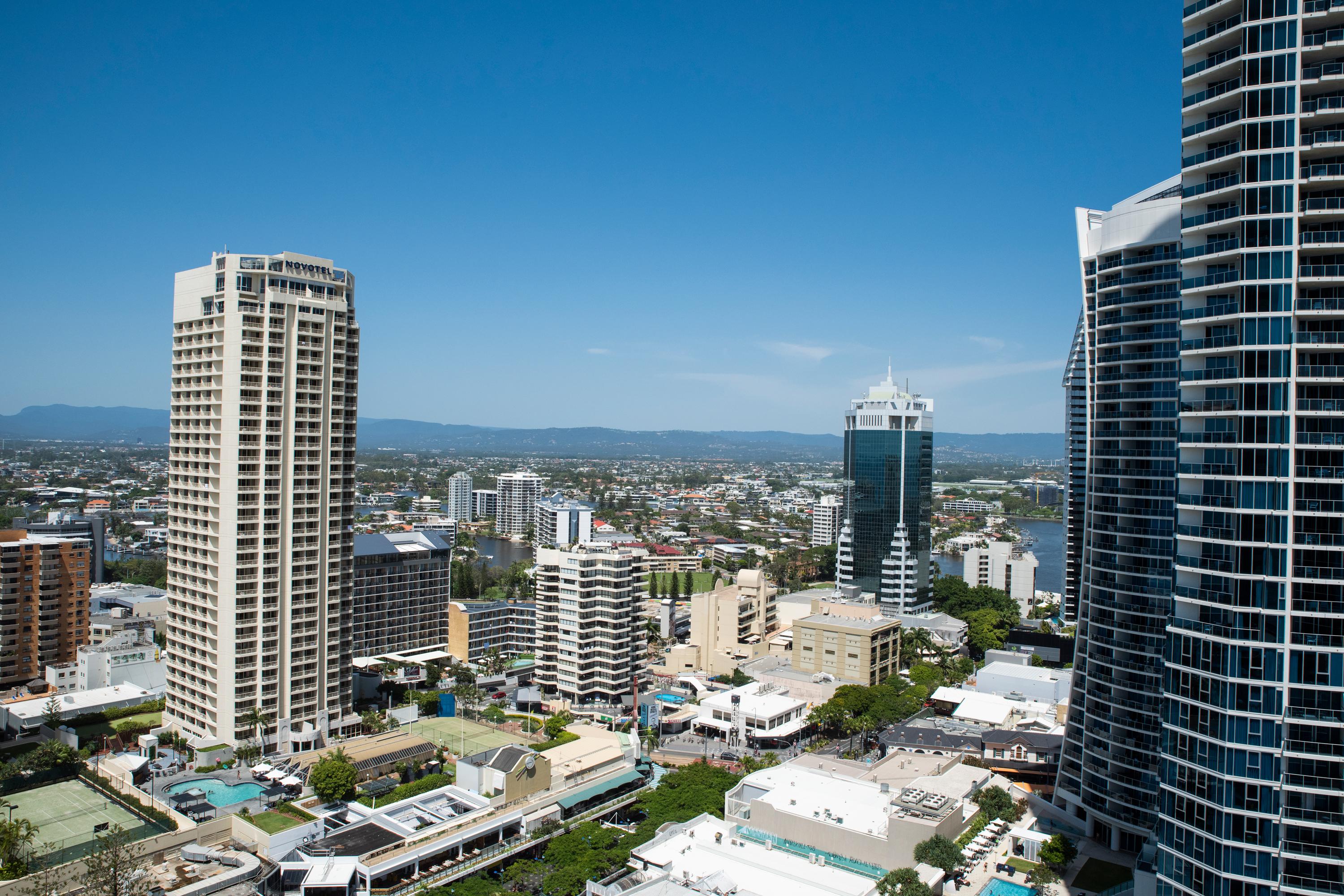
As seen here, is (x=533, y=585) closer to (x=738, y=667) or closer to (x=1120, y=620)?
(x=738, y=667)

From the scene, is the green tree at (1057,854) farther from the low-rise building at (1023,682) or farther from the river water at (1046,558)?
the river water at (1046,558)

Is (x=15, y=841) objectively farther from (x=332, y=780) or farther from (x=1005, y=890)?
(x=1005, y=890)

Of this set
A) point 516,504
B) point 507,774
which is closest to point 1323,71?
point 507,774

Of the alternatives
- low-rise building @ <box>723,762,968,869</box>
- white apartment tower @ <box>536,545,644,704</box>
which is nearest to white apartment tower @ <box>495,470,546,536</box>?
white apartment tower @ <box>536,545,644,704</box>

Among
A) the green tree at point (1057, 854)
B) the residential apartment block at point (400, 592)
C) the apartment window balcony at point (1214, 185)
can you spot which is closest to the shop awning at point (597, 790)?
the green tree at point (1057, 854)

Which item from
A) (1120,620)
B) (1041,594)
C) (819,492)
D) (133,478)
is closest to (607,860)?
(1120,620)

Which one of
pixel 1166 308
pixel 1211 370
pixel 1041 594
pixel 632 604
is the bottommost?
pixel 1041 594

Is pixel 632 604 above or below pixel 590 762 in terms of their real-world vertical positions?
above
